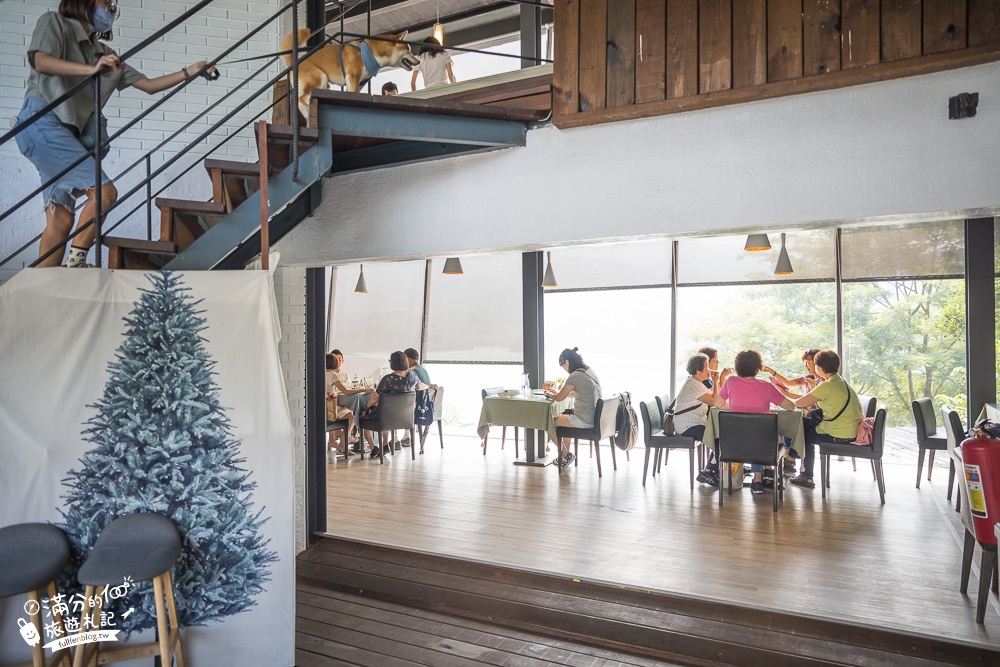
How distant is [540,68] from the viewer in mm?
3859

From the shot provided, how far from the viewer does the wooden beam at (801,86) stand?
2.84 m

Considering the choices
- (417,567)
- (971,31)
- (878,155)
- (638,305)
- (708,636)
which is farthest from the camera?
(638,305)

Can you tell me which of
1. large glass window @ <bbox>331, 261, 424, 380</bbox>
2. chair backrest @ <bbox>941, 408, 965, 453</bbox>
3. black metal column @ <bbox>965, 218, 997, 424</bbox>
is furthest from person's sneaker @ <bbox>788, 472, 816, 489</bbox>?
large glass window @ <bbox>331, 261, 424, 380</bbox>

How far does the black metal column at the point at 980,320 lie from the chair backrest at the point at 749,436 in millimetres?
2849

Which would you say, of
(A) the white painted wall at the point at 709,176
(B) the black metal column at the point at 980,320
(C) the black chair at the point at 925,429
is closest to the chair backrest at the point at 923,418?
(C) the black chair at the point at 925,429

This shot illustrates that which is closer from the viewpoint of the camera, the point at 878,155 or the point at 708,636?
the point at 878,155

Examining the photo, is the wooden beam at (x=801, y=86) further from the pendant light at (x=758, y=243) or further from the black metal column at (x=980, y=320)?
the black metal column at (x=980, y=320)

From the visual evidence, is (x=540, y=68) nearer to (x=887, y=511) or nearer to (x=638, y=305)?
(x=887, y=511)

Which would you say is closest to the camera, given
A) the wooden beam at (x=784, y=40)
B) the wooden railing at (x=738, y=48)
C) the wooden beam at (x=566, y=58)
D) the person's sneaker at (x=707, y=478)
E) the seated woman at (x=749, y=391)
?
the wooden railing at (x=738, y=48)

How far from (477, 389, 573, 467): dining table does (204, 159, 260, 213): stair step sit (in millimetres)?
3920

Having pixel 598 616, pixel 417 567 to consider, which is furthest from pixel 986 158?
pixel 417 567

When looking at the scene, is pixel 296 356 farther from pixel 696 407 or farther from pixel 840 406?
pixel 840 406

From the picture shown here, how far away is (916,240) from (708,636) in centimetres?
592

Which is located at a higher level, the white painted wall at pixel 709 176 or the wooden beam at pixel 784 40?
the wooden beam at pixel 784 40
